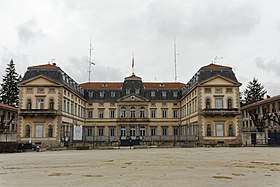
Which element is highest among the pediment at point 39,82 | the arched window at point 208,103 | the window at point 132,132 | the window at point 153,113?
the pediment at point 39,82

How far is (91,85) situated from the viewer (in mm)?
60062

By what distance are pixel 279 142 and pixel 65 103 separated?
29.6 m

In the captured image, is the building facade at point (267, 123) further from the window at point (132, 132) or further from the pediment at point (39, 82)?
the pediment at point (39, 82)

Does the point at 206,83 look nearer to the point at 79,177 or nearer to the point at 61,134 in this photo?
the point at 61,134

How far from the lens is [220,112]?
139 feet

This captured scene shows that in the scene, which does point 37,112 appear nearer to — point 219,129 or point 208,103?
point 208,103

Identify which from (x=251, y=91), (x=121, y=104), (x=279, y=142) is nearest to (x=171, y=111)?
(x=121, y=104)

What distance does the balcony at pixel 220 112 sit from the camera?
4209 centimetres

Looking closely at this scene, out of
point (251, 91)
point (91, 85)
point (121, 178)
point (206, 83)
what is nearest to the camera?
point (121, 178)

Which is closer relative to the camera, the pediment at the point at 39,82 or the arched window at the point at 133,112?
the pediment at the point at 39,82

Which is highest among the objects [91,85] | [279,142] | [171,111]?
[91,85]

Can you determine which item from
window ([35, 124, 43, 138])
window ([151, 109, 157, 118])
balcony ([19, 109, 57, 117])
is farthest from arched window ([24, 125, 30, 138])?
window ([151, 109, 157, 118])

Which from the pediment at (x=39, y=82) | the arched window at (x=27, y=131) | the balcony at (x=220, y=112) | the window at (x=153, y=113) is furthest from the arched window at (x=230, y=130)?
the arched window at (x=27, y=131)

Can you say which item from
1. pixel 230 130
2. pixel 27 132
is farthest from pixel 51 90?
pixel 230 130
